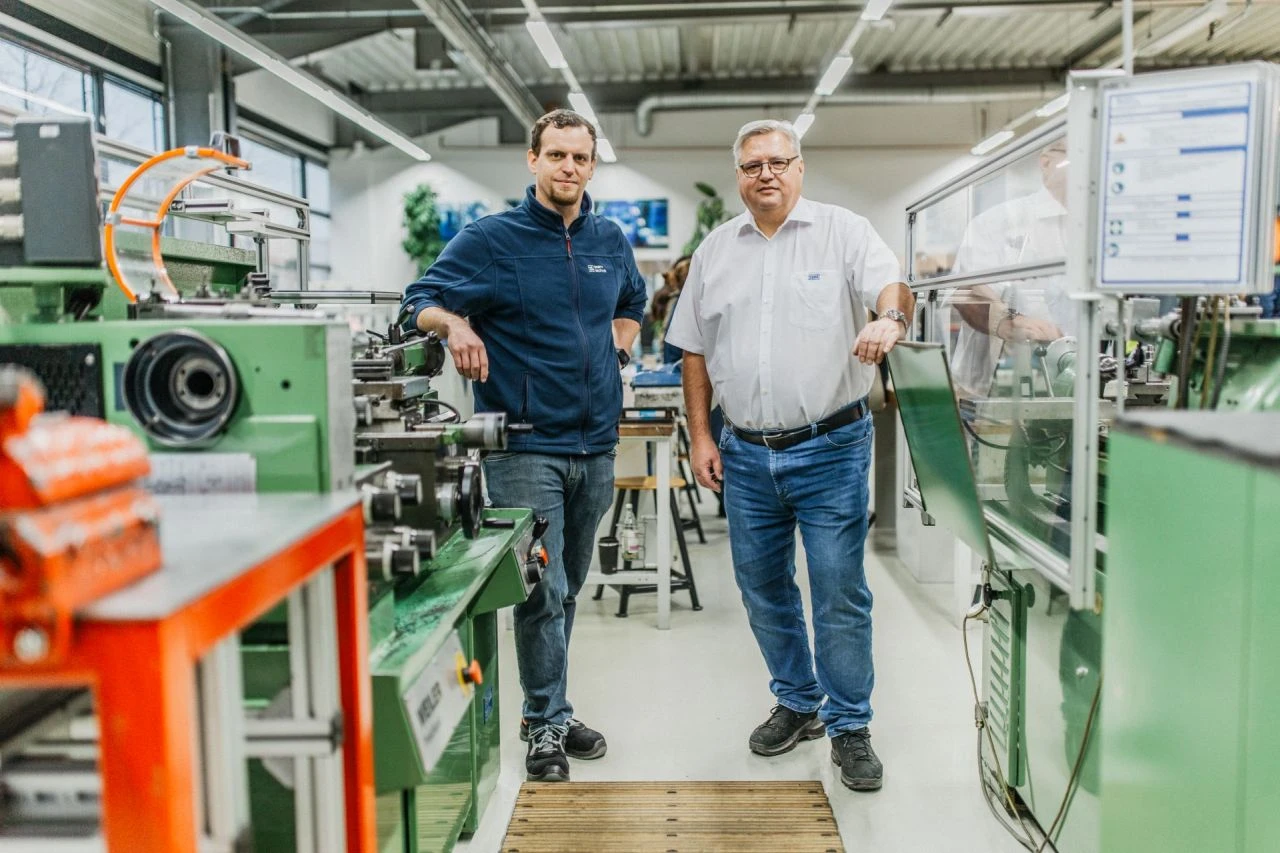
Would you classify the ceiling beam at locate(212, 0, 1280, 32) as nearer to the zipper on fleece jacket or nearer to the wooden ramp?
the zipper on fleece jacket

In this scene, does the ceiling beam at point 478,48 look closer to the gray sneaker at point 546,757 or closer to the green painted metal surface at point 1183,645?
the gray sneaker at point 546,757

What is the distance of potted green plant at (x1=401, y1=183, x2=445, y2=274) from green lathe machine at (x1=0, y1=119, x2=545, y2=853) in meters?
8.73

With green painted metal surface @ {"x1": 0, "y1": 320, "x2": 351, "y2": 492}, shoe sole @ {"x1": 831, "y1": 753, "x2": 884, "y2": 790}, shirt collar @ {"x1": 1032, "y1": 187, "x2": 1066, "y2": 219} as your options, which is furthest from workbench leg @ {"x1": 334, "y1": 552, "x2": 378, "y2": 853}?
→ shirt collar @ {"x1": 1032, "y1": 187, "x2": 1066, "y2": 219}

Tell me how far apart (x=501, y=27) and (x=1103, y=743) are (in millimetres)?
7569

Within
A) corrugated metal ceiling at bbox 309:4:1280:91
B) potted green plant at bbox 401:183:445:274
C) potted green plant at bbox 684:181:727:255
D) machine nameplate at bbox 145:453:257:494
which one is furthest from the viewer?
potted green plant at bbox 401:183:445:274

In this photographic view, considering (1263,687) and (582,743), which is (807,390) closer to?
(582,743)

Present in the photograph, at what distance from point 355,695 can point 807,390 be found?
1.49 m

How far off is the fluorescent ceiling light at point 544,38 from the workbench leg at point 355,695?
468cm

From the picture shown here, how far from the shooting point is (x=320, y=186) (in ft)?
35.4

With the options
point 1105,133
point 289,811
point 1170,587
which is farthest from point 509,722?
point 1105,133

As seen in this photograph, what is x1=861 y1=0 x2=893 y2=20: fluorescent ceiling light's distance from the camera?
523 centimetres

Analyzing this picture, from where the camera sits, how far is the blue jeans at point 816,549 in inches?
95.0

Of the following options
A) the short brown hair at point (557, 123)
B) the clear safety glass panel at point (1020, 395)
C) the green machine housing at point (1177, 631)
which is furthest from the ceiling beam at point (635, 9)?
the green machine housing at point (1177, 631)

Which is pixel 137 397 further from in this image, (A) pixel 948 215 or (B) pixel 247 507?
(A) pixel 948 215
